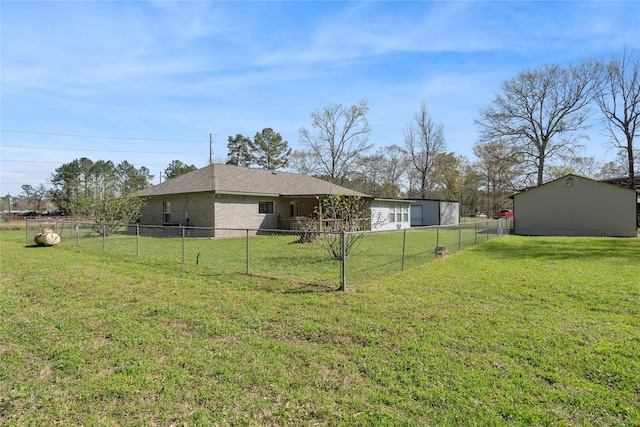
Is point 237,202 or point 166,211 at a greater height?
point 237,202

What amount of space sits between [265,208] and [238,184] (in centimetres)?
223

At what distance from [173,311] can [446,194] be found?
49.8m

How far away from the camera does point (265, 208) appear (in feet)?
70.5

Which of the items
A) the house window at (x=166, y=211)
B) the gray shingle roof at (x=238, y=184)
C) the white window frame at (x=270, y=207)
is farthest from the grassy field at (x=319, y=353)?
the house window at (x=166, y=211)

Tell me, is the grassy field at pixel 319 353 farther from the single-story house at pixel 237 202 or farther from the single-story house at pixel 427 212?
the single-story house at pixel 427 212

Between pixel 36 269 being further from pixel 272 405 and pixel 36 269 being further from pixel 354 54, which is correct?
pixel 354 54

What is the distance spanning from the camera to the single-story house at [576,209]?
20047 millimetres

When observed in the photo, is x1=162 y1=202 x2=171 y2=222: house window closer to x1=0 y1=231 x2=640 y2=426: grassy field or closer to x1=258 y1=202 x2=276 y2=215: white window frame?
x1=258 y1=202 x2=276 y2=215: white window frame

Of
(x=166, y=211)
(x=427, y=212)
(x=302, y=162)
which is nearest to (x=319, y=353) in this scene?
(x=166, y=211)

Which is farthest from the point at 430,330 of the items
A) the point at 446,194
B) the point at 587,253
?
the point at 446,194

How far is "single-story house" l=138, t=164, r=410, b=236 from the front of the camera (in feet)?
62.4

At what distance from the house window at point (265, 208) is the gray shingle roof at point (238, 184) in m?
0.79

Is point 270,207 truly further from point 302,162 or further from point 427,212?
point 302,162

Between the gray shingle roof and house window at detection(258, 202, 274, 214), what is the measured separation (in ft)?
2.58
